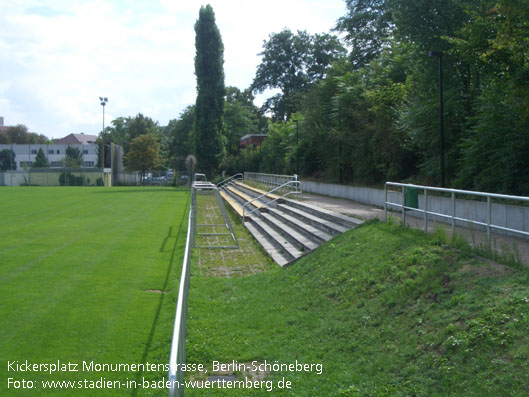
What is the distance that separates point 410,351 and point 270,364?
1842 mm

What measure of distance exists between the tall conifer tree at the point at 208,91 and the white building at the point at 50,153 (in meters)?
39.7

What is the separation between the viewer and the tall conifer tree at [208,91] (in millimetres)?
62188

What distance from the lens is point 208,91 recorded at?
204 ft

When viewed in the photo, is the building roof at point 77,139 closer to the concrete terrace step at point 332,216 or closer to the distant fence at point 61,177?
the distant fence at point 61,177

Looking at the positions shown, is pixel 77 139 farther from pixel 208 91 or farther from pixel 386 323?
pixel 386 323

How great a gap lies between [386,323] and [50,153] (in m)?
→ 106

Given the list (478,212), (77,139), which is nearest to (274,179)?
(478,212)

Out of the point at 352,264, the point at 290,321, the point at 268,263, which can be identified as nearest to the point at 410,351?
the point at 290,321

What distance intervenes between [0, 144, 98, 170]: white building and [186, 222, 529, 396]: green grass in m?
91.0

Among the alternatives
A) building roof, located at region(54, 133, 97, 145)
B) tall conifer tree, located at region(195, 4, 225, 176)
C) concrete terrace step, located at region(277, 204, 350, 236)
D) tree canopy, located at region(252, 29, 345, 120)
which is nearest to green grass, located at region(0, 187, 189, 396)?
concrete terrace step, located at region(277, 204, 350, 236)

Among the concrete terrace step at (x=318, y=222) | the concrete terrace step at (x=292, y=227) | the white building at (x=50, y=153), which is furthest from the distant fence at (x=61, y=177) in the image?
the concrete terrace step at (x=318, y=222)

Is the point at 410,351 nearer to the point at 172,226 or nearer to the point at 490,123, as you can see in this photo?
the point at 490,123

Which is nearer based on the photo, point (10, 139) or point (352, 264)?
point (352, 264)

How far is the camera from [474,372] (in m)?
4.82
